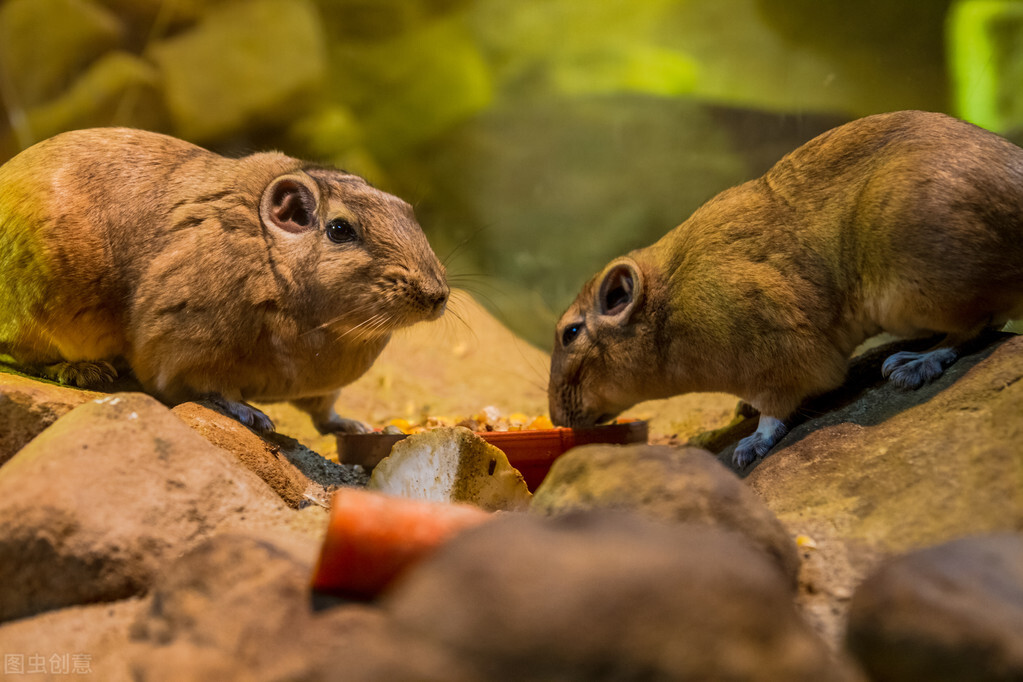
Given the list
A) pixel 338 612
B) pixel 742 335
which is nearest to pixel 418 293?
pixel 742 335

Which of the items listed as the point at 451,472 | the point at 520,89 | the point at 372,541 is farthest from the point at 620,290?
the point at 520,89

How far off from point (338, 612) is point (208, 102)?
725 centimetres

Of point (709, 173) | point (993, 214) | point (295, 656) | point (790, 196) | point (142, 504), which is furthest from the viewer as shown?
point (709, 173)

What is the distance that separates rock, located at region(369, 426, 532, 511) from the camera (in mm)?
3432

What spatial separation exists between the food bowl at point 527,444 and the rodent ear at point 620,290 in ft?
2.56

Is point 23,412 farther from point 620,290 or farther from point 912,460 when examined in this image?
point 912,460

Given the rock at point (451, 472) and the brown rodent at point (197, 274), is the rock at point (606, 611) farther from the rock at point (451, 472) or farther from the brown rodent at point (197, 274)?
the brown rodent at point (197, 274)

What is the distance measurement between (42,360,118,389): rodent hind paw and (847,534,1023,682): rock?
4.04m

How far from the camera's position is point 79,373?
429 centimetres

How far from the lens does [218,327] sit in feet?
13.1

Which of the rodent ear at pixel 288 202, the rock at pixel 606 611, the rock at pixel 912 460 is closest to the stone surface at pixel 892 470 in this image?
the rock at pixel 912 460

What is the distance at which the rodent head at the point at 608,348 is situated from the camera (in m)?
4.63

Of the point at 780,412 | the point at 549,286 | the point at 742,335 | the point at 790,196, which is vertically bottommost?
the point at 549,286

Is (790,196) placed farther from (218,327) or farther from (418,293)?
(218,327)
